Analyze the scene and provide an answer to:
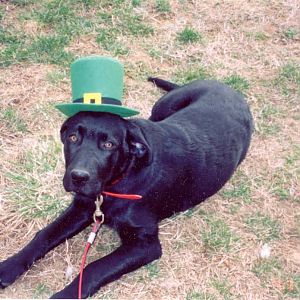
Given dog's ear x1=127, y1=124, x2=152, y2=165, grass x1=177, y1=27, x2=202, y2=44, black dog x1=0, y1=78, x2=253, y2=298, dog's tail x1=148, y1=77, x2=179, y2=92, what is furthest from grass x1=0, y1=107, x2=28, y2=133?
grass x1=177, y1=27, x2=202, y2=44

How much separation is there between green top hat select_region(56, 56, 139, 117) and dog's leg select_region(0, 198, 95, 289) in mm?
794

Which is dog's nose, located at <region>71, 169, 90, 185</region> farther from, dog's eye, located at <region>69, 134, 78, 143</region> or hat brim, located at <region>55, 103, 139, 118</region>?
hat brim, located at <region>55, 103, 139, 118</region>

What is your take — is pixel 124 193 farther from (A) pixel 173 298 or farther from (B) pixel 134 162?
(A) pixel 173 298

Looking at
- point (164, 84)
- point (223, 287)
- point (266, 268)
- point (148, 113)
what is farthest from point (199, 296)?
point (164, 84)

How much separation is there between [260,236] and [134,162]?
118 cm

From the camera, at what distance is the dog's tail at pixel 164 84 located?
16.6 feet

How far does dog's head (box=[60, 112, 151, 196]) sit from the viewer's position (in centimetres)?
307

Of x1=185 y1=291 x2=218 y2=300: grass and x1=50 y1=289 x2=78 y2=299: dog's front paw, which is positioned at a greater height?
x1=50 y1=289 x2=78 y2=299: dog's front paw

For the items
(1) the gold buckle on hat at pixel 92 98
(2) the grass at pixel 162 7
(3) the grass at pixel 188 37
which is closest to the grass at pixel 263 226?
(1) the gold buckle on hat at pixel 92 98

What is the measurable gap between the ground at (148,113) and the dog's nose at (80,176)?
2.52ft

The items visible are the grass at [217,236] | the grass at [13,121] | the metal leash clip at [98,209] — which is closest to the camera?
the metal leash clip at [98,209]

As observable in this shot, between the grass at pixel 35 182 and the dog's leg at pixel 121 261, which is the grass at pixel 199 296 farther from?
the grass at pixel 35 182

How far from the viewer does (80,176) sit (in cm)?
302

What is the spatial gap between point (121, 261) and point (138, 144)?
739 millimetres
